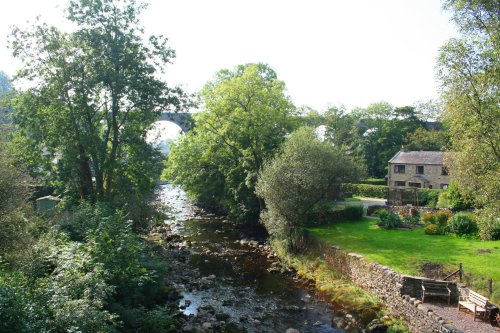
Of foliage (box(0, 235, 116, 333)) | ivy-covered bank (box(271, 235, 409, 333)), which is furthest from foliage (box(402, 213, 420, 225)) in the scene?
foliage (box(0, 235, 116, 333))

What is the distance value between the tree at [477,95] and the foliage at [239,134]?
1886 cm

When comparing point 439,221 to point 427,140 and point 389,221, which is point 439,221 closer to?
point 389,221

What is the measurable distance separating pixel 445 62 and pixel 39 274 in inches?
677

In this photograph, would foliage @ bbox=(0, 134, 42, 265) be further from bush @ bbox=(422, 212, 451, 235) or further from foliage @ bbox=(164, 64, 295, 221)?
bush @ bbox=(422, 212, 451, 235)

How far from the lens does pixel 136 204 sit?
26.7 metres

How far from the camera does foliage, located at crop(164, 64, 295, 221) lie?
1383 inches

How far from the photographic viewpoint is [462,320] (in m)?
→ 14.4

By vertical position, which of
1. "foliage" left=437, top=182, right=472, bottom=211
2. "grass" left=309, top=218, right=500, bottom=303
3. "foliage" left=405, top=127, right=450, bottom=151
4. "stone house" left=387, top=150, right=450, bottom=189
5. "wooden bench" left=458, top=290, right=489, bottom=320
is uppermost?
"foliage" left=405, top=127, right=450, bottom=151

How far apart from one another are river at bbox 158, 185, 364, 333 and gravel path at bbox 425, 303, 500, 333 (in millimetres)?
3565

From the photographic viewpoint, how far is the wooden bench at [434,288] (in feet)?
53.6

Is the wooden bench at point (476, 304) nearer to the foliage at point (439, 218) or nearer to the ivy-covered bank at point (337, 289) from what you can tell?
the ivy-covered bank at point (337, 289)

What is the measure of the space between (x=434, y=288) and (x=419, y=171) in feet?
136

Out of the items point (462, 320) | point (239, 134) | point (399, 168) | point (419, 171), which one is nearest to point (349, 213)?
point (239, 134)

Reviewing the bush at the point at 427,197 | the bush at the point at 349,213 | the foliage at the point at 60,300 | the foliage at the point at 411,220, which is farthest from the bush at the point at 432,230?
the foliage at the point at 60,300
